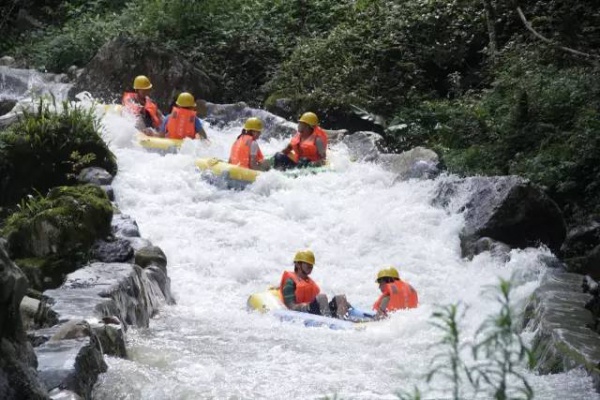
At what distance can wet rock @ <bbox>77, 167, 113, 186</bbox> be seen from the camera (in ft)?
37.3

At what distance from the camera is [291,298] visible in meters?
8.70

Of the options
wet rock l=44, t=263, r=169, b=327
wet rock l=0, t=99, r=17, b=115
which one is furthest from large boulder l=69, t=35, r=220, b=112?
wet rock l=44, t=263, r=169, b=327

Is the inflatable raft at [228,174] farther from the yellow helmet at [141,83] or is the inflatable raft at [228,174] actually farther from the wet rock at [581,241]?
the wet rock at [581,241]

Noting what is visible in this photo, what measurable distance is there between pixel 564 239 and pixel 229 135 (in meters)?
7.17

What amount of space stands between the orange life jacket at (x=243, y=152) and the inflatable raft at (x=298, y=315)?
4.34 metres

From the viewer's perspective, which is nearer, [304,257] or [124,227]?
[304,257]

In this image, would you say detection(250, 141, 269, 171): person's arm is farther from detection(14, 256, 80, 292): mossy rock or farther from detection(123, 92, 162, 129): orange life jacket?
detection(14, 256, 80, 292): mossy rock

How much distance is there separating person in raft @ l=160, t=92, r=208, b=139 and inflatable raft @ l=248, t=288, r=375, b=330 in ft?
19.0

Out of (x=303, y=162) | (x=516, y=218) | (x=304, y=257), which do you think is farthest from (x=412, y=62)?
(x=304, y=257)

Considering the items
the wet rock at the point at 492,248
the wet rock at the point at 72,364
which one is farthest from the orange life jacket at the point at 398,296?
the wet rock at the point at 72,364

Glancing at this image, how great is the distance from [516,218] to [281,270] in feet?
8.49

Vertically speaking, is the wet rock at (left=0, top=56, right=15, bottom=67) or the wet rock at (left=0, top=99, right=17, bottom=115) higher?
the wet rock at (left=0, top=56, right=15, bottom=67)

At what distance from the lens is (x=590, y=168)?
10648mm

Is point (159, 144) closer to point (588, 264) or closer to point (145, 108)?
point (145, 108)
